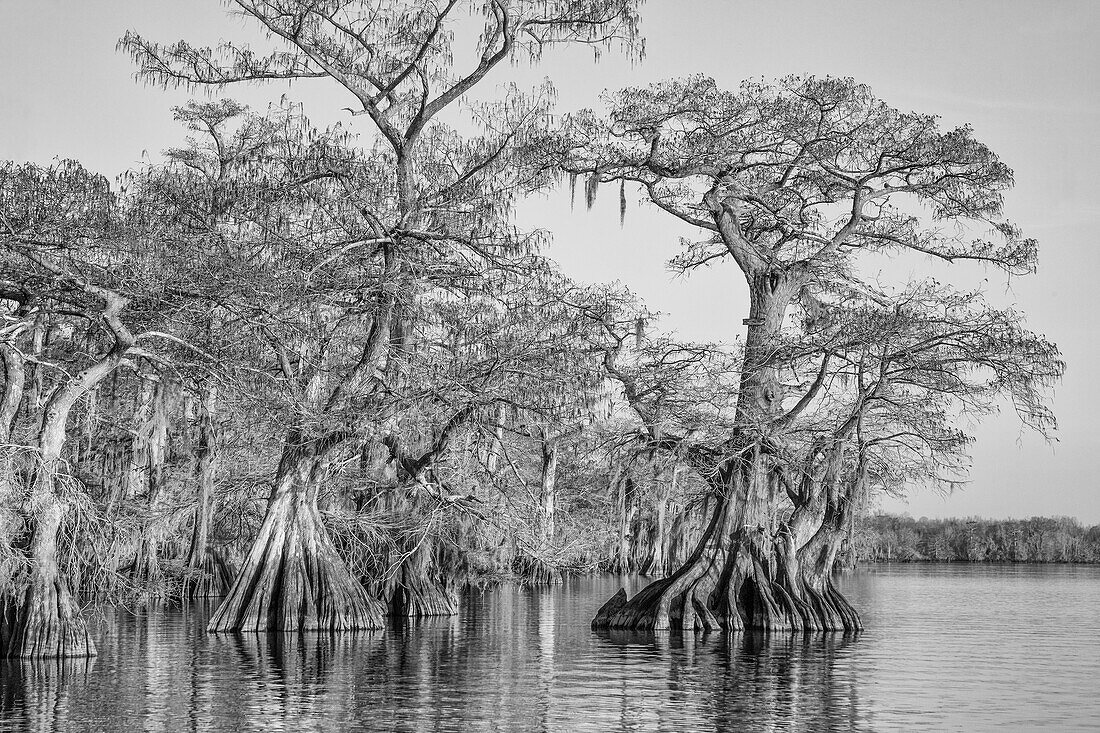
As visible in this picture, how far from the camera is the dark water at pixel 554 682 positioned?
12273mm

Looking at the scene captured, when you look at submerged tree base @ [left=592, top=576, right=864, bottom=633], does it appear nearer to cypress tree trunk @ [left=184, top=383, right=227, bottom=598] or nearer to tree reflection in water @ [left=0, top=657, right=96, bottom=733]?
cypress tree trunk @ [left=184, top=383, right=227, bottom=598]

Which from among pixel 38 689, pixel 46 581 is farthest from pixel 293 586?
pixel 38 689

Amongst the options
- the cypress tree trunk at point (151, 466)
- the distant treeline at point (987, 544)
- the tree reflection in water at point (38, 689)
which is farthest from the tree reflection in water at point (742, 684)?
the distant treeline at point (987, 544)

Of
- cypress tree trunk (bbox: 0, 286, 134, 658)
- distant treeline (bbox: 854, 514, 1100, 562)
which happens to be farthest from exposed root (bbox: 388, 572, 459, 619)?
distant treeline (bbox: 854, 514, 1100, 562)

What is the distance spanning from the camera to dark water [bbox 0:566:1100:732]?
12273mm

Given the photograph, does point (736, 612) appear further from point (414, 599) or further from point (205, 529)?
point (205, 529)

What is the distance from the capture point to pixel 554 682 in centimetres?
1552

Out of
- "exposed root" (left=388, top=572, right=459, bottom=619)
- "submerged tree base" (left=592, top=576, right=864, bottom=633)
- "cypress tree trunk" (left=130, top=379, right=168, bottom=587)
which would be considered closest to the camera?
"submerged tree base" (left=592, top=576, right=864, bottom=633)

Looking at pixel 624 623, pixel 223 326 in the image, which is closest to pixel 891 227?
pixel 624 623

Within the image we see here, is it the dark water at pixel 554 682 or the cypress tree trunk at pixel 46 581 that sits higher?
the cypress tree trunk at pixel 46 581

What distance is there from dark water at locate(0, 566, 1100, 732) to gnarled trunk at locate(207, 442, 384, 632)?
0.71 metres

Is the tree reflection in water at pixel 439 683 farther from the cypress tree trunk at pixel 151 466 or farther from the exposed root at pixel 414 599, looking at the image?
the cypress tree trunk at pixel 151 466

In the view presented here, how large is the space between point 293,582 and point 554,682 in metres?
7.56

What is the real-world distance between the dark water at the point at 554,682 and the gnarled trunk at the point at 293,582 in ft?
2.34
